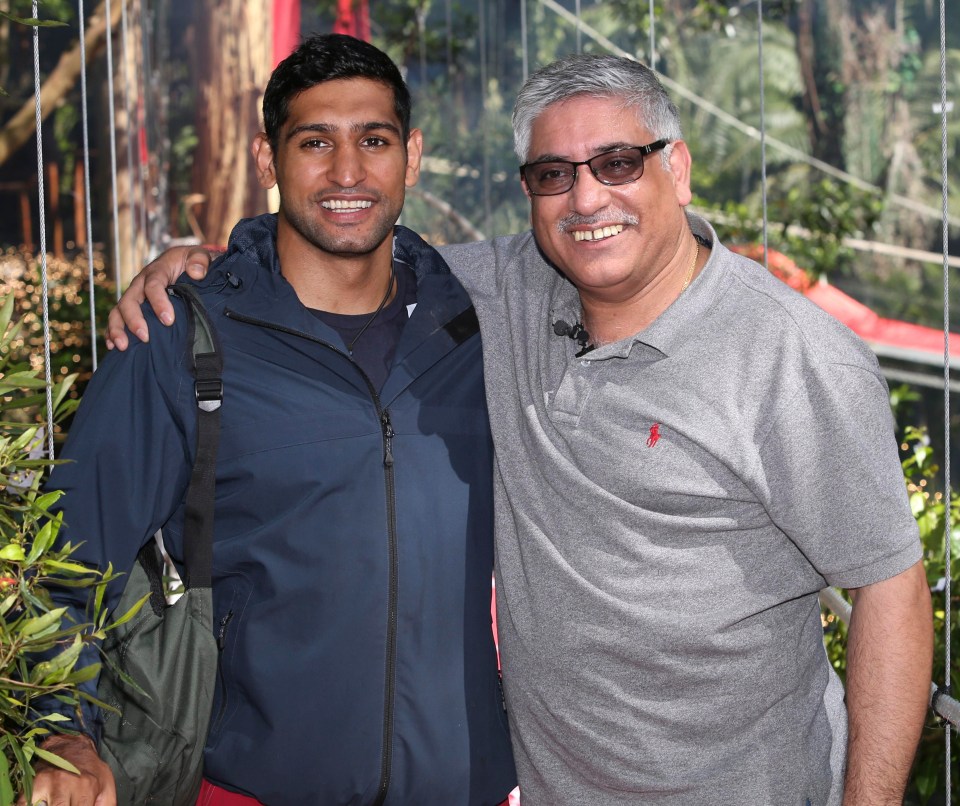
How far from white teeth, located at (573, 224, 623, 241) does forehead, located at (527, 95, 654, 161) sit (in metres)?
0.13

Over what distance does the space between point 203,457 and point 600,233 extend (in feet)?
2.38

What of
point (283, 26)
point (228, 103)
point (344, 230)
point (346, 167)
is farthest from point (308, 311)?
point (283, 26)

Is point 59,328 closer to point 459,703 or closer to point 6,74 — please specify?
point 6,74

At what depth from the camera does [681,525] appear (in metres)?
1.75

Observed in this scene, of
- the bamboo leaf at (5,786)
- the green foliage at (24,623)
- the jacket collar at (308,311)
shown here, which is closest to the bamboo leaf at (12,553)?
the green foliage at (24,623)

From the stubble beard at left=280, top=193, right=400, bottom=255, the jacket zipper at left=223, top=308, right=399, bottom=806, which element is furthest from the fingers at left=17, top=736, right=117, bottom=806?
the stubble beard at left=280, top=193, right=400, bottom=255

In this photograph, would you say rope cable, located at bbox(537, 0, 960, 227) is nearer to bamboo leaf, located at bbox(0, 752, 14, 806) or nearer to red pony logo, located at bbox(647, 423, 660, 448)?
red pony logo, located at bbox(647, 423, 660, 448)

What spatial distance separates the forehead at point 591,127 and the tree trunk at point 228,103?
5808mm

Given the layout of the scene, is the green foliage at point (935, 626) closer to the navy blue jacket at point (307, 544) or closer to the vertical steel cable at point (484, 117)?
the navy blue jacket at point (307, 544)

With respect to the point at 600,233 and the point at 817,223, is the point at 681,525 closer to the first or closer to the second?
the point at 600,233

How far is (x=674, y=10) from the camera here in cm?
841

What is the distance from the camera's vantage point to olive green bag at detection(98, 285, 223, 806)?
5.79 feet

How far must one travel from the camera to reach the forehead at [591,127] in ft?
6.17

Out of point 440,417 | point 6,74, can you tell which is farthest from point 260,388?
point 6,74
